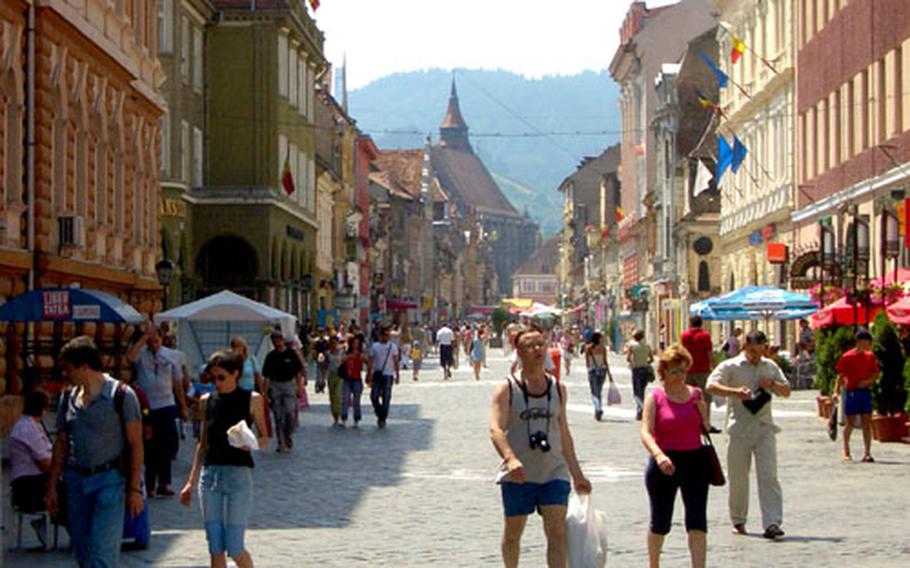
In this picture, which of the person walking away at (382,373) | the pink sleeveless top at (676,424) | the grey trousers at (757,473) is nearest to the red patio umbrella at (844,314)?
the person walking away at (382,373)

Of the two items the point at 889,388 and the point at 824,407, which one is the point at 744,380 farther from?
the point at 824,407

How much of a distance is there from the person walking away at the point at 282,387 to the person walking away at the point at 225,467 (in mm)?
13247

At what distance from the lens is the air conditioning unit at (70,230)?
2769 cm

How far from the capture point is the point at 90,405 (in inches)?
406

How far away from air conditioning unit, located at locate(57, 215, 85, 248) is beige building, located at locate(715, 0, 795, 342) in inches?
981

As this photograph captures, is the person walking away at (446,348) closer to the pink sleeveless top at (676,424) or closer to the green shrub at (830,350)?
the green shrub at (830,350)

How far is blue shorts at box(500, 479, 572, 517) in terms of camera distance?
421 inches

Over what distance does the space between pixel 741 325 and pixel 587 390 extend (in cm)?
1342

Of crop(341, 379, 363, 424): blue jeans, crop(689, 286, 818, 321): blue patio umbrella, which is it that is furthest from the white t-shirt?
crop(689, 286, 818, 321): blue patio umbrella

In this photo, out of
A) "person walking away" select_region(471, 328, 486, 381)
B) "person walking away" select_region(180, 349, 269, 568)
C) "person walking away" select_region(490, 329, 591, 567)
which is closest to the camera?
"person walking away" select_region(490, 329, 591, 567)

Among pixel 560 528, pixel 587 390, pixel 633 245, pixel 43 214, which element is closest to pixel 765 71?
pixel 587 390

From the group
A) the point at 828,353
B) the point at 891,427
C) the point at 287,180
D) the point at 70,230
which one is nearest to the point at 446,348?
the point at 287,180

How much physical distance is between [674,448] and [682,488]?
0.26 meters

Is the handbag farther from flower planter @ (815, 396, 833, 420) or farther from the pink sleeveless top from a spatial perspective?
flower planter @ (815, 396, 833, 420)
